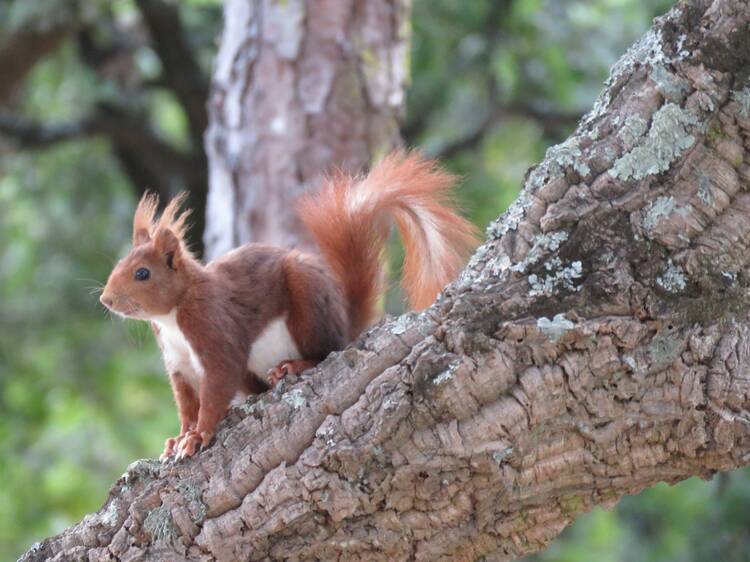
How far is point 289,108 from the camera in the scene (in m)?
3.95

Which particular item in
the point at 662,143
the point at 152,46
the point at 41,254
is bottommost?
the point at 662,143

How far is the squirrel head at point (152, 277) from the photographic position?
2.54 meters

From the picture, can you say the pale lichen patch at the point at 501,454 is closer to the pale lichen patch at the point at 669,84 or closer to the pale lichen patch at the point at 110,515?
the pale lichen patch at the point at 669,84

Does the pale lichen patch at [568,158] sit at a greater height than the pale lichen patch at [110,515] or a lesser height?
greater

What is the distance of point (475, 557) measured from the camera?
2.14 m

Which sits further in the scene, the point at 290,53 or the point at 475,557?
the point at 290,53

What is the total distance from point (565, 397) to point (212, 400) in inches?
31.2

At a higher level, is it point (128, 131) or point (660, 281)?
point (128, 131)

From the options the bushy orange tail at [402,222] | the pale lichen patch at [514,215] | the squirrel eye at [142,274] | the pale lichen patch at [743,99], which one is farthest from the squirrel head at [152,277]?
the pale lichen patch at [743,99]

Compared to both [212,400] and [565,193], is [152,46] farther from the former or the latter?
[565,193]

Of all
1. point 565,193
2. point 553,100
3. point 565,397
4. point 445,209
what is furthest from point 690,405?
point 553,100

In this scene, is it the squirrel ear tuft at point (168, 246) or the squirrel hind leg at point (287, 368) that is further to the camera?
the squirrel ear tuft at point (168, 246)

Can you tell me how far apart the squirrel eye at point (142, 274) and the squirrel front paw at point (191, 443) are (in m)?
0.41

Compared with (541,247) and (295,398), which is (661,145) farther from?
(295,398)
